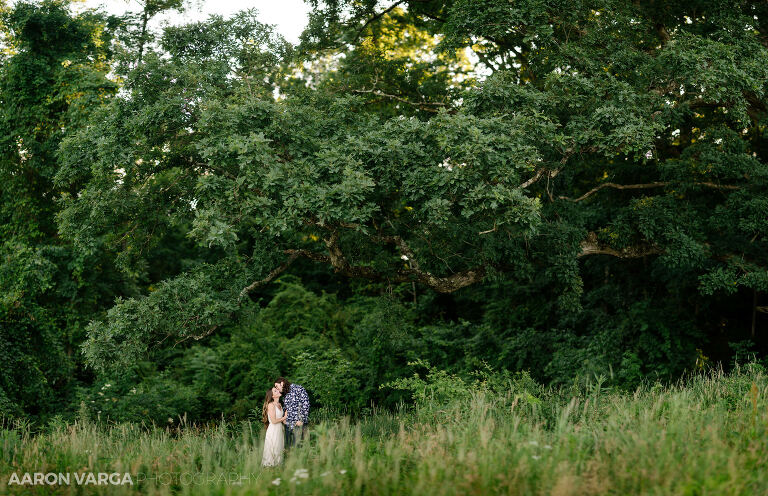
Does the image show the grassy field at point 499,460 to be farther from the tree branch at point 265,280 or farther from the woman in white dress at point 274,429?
the tree branch at point 265,280

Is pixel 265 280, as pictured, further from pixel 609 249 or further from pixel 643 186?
pixel 643 186

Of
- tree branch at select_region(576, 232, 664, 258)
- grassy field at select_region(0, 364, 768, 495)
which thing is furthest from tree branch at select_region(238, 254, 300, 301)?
tree branch at select_region(576, 232, 664, 258)

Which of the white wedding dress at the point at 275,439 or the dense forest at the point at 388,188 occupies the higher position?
the dense forest at the point at 388,188

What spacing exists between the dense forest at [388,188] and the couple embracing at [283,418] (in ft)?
6.09

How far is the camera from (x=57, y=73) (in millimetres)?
15570

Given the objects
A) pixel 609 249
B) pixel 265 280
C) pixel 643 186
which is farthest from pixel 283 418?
pixel 643 186

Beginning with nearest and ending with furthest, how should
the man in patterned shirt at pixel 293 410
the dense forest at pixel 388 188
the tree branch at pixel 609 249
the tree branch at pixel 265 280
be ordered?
the man in patterned shirt at pixel 293 410, the dense forest at pixel 388 188, the tree branch at pixel 265 280, the tree branch at pixel 609 249

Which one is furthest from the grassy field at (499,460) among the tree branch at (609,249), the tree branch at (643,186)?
the tree branch at (643,186)

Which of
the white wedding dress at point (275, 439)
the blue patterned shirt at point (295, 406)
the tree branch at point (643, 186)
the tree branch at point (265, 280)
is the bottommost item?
the white wedding dress at point (275, 439)

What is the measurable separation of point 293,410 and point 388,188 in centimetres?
352

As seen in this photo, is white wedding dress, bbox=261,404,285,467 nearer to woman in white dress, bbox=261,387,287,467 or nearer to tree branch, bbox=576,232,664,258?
woman in white dress, bbox=261,387,287,467

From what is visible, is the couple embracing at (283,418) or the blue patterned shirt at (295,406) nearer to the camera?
the couple embracing at (283,418)

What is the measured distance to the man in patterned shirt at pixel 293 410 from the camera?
8555 millimetres

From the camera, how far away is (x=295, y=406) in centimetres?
863
